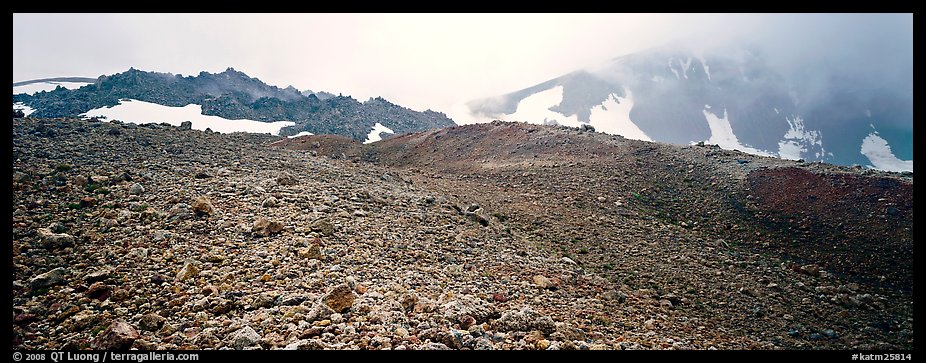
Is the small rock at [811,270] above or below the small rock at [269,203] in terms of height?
below

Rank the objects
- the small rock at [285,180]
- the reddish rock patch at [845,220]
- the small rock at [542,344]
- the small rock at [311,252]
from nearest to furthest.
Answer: the small rock at [542,344] → the small rock at [311,252] → the reddish rock patch at [845,220] → the small rock at [285,180]

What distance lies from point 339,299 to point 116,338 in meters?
2.07

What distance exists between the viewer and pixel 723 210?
12195mm

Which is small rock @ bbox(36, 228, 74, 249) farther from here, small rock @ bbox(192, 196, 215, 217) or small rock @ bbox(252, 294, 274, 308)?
small rock @ bbox(252, 294, 274, 308)

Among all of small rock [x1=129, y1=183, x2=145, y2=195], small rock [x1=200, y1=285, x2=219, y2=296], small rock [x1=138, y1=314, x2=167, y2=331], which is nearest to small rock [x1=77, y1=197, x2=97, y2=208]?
small rock [x1=129, y1=183, x2=145, y2=195]

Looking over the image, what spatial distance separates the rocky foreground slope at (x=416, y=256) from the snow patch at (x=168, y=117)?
1667 inches

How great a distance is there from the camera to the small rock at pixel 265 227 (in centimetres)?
654

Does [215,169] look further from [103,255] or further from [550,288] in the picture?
[550,288]

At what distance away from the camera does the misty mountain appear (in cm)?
5869

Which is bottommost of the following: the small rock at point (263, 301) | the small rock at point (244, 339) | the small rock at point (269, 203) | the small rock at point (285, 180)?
the small rock at point (244, 339)

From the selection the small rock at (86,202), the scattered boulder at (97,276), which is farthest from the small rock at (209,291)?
the small rock at (86,202)

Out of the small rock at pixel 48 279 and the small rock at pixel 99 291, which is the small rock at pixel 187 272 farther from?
the small rock at pixel 48 279

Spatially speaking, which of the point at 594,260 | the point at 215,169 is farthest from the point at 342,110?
the point at 594,260

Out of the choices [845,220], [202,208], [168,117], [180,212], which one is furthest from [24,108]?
[845,220]
